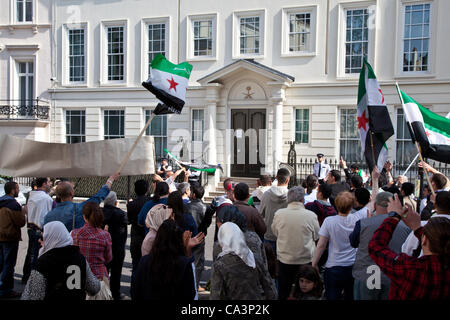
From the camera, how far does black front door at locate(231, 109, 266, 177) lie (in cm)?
1803

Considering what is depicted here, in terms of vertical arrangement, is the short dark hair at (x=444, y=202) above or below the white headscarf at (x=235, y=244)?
above

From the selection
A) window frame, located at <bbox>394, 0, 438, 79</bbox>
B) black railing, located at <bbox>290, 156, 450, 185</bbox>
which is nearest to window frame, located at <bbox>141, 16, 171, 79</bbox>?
black railing, located at <bbox>290, 156, 450, 185</bbox>

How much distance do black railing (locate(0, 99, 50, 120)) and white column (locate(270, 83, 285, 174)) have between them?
1131 centimetres

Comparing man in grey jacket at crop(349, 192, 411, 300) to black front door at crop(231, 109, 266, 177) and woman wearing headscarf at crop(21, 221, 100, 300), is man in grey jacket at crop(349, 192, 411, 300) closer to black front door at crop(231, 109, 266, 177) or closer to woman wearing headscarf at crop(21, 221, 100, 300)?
woman wearing headscarf at crop(21, 221, 100, 300)

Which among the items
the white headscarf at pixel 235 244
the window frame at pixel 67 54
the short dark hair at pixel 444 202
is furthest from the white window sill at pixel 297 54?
the white headscarf at pixel 235 244

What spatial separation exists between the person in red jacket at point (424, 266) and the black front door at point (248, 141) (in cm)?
1468

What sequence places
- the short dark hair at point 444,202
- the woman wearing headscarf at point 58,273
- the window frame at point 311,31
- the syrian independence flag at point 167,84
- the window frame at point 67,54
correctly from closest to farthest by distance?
the woman wearing headscarf at point 58,273, the short dark hair at point 444,202, the syrian independence flag at point 167,84, the window frame at point 311,31, the window frame at point 67,54

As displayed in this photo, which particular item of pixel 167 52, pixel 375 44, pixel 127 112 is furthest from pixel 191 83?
pixel 375 44

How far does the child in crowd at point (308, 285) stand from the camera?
373 cm

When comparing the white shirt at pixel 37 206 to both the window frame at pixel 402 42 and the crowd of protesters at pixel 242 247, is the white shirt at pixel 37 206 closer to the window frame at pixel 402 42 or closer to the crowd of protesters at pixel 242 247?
the crowd of protesters at pixel 242 247

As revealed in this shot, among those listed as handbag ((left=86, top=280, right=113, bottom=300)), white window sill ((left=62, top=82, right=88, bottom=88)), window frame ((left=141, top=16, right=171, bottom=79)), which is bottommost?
handbag ((left=86, top=280, right=113, bottom=300))

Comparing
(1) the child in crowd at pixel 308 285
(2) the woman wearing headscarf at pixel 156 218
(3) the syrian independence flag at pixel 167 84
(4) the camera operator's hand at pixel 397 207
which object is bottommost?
(1) the child in crowd at pixel 308 285

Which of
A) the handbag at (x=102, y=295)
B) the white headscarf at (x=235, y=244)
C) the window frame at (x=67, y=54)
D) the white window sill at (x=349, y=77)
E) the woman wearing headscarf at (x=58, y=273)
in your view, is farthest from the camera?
the window frame at (x=67, y=54)
